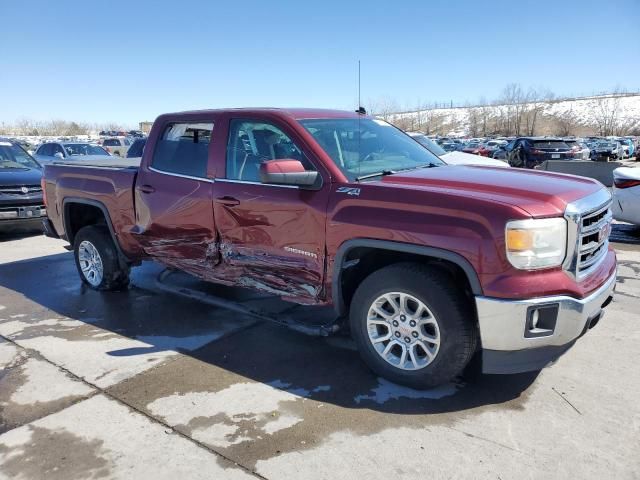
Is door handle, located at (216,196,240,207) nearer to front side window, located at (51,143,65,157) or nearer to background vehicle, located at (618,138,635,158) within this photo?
front side window, located at (51,143,65,157)

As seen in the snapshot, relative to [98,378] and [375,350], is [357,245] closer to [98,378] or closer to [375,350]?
[375,350]

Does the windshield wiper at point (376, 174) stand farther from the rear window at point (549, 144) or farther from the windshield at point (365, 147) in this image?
the rear window at point (549, 144)

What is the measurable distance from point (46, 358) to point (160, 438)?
1.72 metres

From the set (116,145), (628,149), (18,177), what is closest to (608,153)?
(628,149)

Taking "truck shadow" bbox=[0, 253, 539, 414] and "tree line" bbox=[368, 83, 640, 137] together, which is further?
"tree line" bbox=[368, 83, 640, 137]

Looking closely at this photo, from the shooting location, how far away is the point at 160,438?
302cm

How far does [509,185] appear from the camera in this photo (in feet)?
11.0

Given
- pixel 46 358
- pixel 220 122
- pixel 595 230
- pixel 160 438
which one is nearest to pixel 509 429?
pixel 595 230

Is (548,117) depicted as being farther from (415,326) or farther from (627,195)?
(415,326)

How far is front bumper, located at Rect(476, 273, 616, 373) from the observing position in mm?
2949

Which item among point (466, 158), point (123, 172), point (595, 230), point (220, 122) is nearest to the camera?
point (595, 230)

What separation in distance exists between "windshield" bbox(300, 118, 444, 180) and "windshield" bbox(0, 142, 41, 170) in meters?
8.31

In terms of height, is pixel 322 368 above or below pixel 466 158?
below

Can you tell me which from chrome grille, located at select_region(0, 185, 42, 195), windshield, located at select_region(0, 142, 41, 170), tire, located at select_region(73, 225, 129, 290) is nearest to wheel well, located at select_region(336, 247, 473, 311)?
tire, located at select_region(73, 225, 129, 290)
